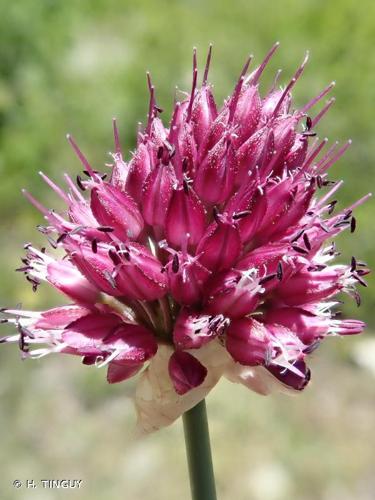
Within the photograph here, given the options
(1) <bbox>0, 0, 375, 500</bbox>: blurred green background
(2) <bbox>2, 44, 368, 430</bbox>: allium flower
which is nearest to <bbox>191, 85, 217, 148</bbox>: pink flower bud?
(2) <bbox>2, 44, 368, 430</bbox>: allium flower

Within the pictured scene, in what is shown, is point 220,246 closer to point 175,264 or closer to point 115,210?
point 175,264

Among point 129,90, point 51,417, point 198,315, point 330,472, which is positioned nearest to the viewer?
point 198,315

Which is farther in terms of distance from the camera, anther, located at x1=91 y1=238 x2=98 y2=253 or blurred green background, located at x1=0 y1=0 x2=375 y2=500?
blurred green background, located at x1=0 y1=0 x2=375 y2=500

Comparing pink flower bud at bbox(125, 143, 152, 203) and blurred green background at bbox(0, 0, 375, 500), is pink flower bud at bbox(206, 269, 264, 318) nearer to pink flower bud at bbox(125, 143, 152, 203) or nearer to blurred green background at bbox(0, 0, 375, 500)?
pink flower bud at bbox(125, 143, 152, 203)

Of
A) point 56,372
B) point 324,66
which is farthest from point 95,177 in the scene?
point 324,66

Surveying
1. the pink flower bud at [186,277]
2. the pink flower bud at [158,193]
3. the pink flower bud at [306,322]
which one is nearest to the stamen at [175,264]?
the pink flower bud at [186,277]

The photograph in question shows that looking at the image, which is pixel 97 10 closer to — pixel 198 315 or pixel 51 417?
pixel 51 417

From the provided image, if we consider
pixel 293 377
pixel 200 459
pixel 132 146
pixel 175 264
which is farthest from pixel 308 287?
pixel 132 146
